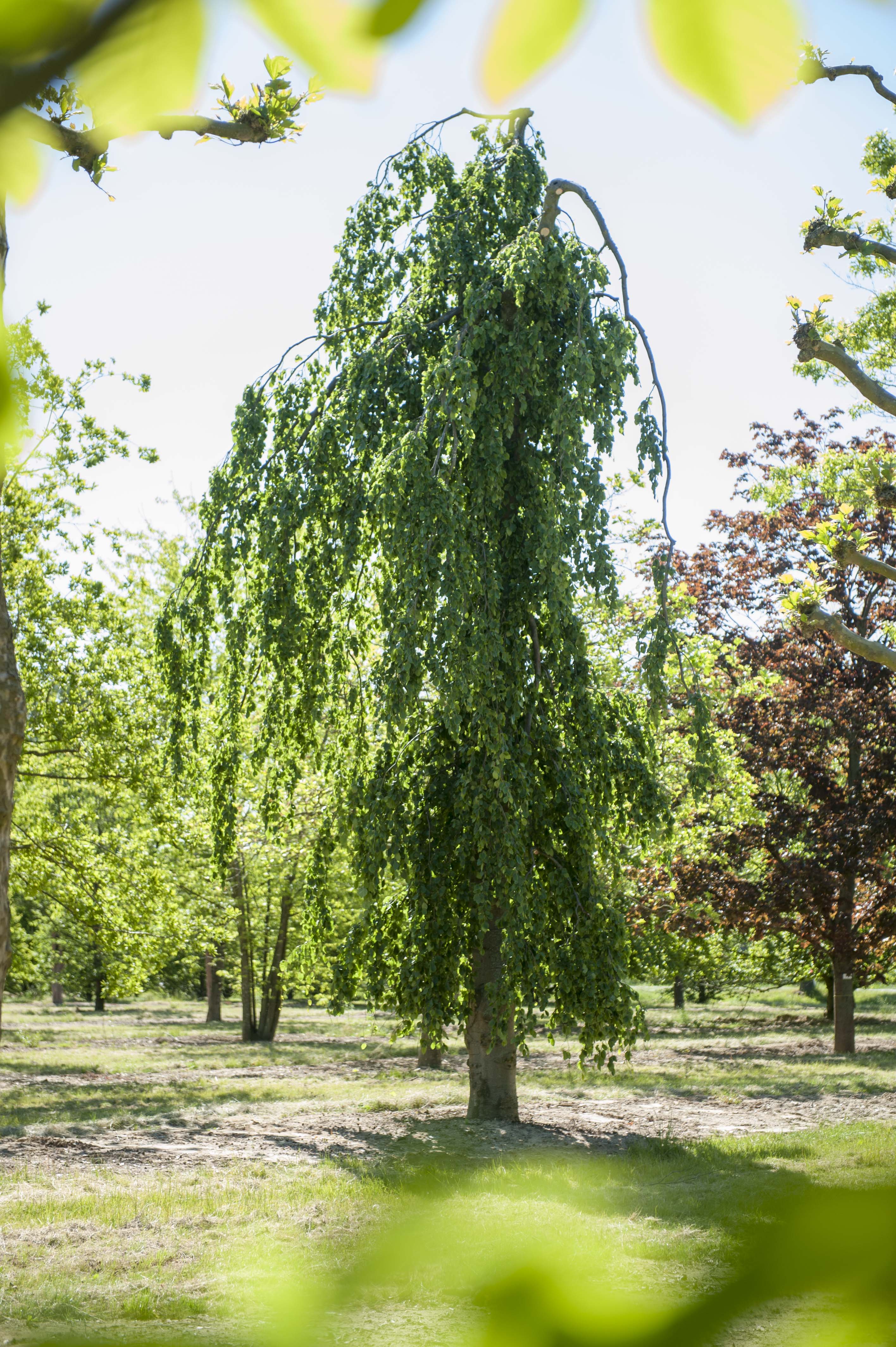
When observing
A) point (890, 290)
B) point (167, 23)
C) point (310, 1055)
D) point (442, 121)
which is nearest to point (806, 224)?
point (890, 290)

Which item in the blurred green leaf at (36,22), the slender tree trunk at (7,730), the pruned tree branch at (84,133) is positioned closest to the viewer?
the blurred green leaf at (36,22)

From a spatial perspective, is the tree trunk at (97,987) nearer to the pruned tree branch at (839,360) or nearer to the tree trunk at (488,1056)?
the tree trunk at (488,1056)

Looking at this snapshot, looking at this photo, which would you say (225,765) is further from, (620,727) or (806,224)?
(806,224)

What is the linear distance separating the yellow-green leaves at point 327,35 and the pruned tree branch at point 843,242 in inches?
331

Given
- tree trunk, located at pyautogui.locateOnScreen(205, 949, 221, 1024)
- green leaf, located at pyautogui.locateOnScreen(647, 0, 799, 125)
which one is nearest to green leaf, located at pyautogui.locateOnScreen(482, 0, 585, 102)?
green leaf, located at pyautogui.locateOnScreen(647, 0, 799, 125)

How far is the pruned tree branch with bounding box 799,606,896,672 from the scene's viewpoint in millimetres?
8000

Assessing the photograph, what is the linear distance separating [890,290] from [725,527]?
23.7 ft

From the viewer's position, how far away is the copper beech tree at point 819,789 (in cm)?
1373

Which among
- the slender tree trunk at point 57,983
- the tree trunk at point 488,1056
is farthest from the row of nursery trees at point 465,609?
the slender tree trunk at point 57,983

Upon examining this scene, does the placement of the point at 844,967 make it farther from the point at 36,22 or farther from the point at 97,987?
the point at 97,987

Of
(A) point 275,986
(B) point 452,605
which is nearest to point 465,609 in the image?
(B) point 452,605

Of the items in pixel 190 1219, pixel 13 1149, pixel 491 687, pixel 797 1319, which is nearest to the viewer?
pixel 797 1319

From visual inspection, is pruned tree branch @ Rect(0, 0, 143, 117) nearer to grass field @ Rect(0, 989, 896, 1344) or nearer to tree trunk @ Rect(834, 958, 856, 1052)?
grass field @ Rect(0, 989, 896, 1344)

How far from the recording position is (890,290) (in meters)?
9.39
